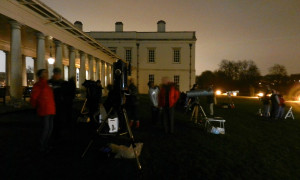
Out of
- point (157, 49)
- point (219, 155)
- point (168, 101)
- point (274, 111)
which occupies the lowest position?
point (219, 155)

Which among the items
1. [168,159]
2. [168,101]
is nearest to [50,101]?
[168,159]

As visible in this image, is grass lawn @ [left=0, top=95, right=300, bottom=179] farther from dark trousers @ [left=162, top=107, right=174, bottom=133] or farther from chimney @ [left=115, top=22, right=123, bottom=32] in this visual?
chimney @ [left=115, top=22, right=123, bottom=32]

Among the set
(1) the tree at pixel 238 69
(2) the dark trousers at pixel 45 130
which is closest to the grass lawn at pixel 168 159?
(2) the dark trousers at pixel 45 130

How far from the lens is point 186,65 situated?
39688 mm

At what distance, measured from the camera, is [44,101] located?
4.74m

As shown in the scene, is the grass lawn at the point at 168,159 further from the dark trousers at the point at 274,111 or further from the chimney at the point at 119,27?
the chimney at the point at 119,27

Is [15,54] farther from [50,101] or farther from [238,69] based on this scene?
[238,69]

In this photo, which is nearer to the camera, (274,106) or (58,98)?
(58,98)

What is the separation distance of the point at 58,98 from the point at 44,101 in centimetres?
63

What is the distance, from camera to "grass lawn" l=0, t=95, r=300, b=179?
391 cm

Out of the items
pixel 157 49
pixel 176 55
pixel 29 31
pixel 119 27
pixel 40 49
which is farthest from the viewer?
pixel 119 27

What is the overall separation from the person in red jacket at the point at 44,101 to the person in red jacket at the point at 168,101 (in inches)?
144

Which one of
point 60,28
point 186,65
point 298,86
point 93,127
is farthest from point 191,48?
point 93,127

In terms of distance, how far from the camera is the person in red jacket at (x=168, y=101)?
23.8ft
